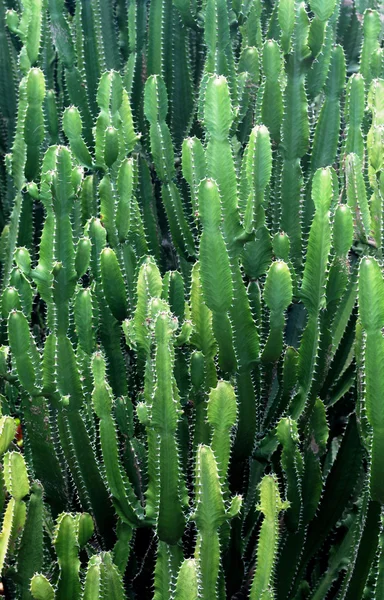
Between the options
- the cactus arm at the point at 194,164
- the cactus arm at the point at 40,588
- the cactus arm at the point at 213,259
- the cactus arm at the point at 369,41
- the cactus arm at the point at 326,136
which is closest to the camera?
the cactus arm at the point at 40,588

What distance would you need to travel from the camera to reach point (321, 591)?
1.80m

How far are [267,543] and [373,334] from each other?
0.45 m

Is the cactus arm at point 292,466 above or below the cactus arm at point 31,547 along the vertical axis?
above

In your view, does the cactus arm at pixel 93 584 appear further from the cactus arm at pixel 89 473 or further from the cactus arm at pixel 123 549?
the cactus arm at pixel 89 473

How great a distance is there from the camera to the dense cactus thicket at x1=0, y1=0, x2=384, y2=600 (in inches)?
57.9

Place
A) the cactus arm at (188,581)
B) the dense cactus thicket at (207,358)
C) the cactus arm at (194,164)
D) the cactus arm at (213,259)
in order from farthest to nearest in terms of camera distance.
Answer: the cactus arm at (194,164) < the cactus arm at (213,259) < the dense cactus thicket at (207,358) < the cactus arm at (188,581)

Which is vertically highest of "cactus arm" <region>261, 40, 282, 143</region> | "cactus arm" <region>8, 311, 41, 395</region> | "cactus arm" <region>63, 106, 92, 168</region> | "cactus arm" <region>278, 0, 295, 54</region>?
"cactus arm" <region>278, 0, 295, 54</region>

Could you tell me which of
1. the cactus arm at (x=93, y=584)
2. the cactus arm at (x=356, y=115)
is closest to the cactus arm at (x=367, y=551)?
the cactus arm at (x=93, y=584)

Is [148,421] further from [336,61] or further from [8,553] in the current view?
[336,61]

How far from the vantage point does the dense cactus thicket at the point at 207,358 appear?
147cm

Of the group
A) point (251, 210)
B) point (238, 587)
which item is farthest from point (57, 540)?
point (251, 210)

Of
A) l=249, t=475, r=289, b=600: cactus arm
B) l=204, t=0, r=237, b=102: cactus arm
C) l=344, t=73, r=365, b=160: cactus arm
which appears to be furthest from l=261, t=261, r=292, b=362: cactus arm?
l=204, t=0, r=237, b=102: cactus arm

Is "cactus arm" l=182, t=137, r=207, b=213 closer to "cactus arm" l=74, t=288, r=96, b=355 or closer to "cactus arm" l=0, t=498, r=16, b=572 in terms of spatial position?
"cactus arm" l=74, t=288, r=96, b=355

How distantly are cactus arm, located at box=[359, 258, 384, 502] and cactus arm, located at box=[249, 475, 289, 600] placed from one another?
226 mm
